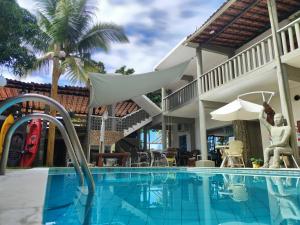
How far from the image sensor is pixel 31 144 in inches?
525

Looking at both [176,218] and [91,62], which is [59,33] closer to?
[91,62]

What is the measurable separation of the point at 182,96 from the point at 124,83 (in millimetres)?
4307

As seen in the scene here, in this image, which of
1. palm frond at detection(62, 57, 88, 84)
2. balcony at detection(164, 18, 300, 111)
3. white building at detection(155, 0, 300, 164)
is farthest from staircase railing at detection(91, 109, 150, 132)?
palm frond at detection(62, 57, 88, 84)

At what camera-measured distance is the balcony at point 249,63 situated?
8.27 m

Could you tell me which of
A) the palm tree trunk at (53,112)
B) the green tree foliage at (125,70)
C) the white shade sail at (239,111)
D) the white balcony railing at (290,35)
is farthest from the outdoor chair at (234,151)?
the green tree foliage at (125,70)

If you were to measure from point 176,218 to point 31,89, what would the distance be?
47.6 ft

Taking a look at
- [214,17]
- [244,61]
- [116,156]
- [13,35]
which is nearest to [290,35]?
[244,61]

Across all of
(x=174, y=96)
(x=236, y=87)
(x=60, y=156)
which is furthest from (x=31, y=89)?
(x=236, y=87)

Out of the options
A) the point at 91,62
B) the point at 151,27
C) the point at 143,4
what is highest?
the point at 151,27

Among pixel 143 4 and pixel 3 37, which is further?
pixel 143 4

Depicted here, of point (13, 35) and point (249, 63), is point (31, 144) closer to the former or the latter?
point (13, 35)

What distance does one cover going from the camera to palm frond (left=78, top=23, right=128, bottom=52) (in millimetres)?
14352

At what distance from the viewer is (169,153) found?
12891 millimetres

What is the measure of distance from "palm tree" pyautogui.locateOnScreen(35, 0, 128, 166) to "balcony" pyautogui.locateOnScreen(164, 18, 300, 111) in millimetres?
4562
